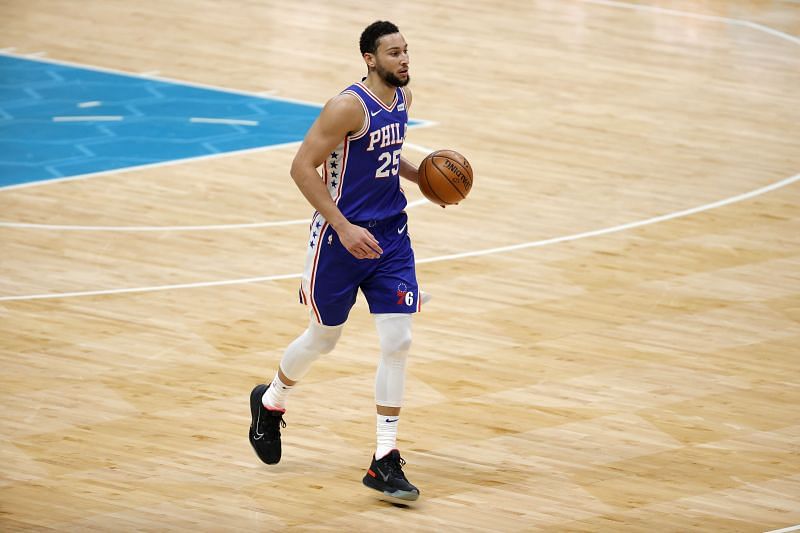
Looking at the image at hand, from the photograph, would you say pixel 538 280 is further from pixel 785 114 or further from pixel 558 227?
pixel 785 114

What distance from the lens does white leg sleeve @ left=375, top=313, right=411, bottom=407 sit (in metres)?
6.92

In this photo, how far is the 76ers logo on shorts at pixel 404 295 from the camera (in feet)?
22.7

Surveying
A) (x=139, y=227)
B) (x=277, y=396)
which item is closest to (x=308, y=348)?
(x=277, y=396)

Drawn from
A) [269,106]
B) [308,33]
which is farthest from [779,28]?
[269,106]

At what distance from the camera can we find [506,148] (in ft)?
45.4

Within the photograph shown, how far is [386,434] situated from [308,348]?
603 millimetres

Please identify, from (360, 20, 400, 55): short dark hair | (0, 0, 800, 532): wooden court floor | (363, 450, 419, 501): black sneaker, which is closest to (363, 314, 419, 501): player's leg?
(363, 450, 419, 501): black sneaker

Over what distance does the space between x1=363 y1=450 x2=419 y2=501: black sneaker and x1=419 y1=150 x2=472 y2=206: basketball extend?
53.5 inches

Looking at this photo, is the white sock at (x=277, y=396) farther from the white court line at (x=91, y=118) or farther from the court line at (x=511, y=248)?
the white court line at (x=91, y=118)

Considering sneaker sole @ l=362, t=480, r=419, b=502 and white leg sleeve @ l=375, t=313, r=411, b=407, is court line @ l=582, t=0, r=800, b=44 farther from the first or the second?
sneaker sole @ l=362, t=480, r=419, b=502

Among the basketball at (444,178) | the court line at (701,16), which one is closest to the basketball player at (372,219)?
the basketball at (444,178)

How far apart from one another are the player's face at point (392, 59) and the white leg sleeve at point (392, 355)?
1130 mm

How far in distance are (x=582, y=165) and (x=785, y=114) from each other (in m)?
3.08

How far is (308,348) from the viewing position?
7.21 metres
